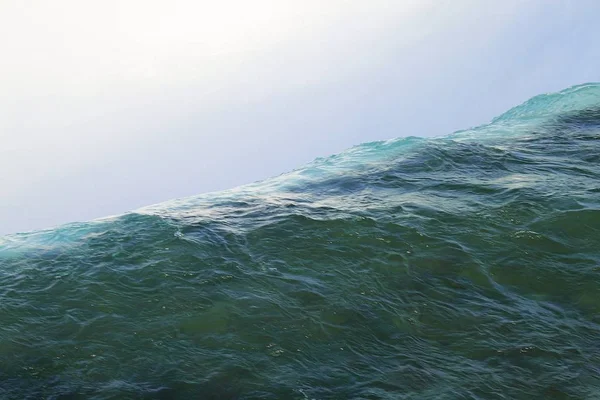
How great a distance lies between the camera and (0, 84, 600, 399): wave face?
286 inches

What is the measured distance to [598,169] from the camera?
1522 cm

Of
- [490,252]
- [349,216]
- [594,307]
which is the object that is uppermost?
[349,216]

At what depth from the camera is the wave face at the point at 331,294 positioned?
23.8 feet

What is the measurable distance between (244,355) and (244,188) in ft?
40.4

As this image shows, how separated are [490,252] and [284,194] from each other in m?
8.34

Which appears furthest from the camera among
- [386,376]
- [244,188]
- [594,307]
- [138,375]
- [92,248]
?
[244,188]

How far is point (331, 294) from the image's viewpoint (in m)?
9.80

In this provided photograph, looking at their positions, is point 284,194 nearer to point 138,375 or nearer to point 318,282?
point 318,282

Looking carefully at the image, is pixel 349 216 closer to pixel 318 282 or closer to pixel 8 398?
pixel 318 282

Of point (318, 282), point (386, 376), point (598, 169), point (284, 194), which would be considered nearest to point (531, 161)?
point (598, 169)

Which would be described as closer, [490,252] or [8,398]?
[8,398]

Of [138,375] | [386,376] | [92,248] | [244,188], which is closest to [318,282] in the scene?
[386,376]

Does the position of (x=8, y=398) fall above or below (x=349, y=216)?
below

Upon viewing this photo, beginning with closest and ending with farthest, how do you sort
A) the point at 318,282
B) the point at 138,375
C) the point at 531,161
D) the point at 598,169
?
the point at 138,375
the point at 318,282
the point at 598,169
the point at 531,161
